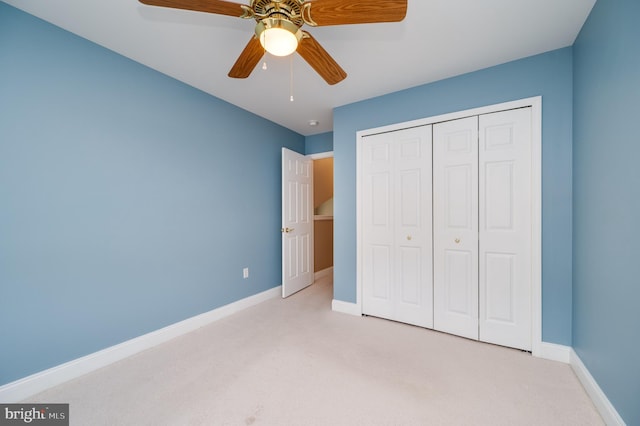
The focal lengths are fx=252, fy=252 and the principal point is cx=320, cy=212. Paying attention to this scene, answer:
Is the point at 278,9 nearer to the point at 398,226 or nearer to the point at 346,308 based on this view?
the point at 398,226

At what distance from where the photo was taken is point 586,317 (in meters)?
1.73

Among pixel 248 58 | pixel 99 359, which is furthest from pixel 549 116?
pixel 99 359

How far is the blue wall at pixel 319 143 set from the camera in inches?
159

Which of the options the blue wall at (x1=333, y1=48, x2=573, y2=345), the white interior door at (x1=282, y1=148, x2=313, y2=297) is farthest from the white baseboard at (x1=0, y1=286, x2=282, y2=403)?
the blue wall at (x1=333, y1=48, x2=573, y2=345)

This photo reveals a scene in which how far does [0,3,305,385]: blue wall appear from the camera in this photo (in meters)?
1.60

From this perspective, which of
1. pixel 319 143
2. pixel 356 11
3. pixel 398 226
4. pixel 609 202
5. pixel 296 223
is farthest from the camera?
pixel 319 143

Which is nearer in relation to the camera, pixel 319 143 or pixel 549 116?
pixel 549 116

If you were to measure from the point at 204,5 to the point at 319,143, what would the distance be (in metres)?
3.00

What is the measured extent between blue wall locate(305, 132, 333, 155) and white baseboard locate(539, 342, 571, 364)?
10.9ft

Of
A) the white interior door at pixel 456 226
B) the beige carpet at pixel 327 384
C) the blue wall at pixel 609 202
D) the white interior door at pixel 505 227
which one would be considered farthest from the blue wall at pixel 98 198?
the blue wall at pixel 609 202

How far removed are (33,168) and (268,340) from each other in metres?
2.16

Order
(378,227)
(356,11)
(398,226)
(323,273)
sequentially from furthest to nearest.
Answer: (323,273)
(378,227)
(398,226)
(356,11)

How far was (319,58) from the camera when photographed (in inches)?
59.8

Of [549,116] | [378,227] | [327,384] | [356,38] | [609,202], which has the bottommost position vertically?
[327,384]
